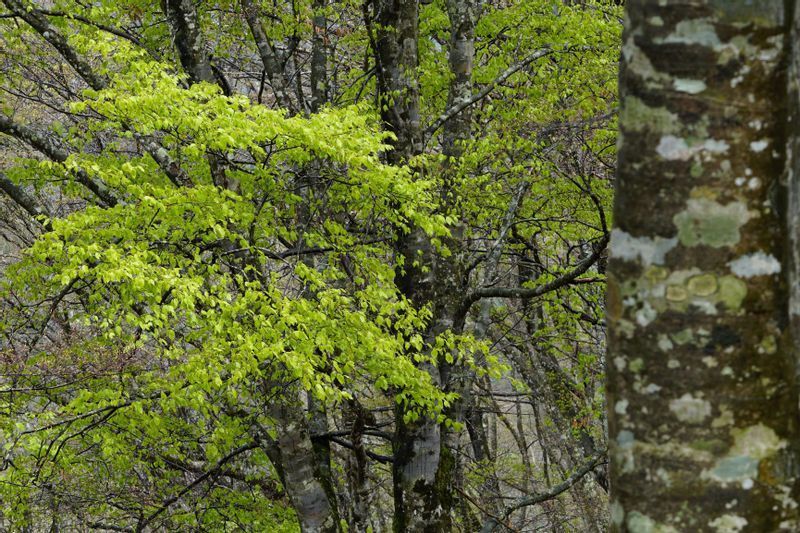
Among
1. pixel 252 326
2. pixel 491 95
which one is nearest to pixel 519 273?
pixel 491 95

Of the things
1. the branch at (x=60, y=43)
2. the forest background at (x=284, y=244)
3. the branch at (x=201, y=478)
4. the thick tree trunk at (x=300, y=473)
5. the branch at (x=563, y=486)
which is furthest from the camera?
the branch at (x=201, y=478)

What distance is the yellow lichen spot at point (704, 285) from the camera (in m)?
1.66

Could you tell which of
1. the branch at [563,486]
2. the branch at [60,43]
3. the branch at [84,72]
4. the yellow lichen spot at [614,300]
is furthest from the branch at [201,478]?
the yellow lichen spot at [614,300]

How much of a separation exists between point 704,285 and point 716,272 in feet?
0.12

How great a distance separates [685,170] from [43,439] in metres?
8.46

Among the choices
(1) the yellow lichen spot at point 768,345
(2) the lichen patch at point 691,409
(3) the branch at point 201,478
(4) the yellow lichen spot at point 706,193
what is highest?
(3) the branch at point 201,478

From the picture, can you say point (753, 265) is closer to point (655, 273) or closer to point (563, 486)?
point (655, 273)

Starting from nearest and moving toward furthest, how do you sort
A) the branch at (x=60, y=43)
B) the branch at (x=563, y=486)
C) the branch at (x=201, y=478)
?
the branch at (x=60, y=43), the branch at (x=563, y=486), the branch at (x=201, y=478)

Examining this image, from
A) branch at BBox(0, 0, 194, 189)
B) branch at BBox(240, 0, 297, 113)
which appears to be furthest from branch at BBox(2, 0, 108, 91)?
branch at BBox(240, 0, 297, 113)

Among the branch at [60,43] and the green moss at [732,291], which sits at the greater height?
the branch at [60,43]

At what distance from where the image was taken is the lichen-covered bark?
5.44 ft

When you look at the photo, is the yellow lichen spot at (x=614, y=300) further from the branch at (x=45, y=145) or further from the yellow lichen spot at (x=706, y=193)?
the branch at (x=45, y=145)

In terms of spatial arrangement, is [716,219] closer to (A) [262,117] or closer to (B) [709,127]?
(B) [709,127]

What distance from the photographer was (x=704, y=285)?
167 cm
